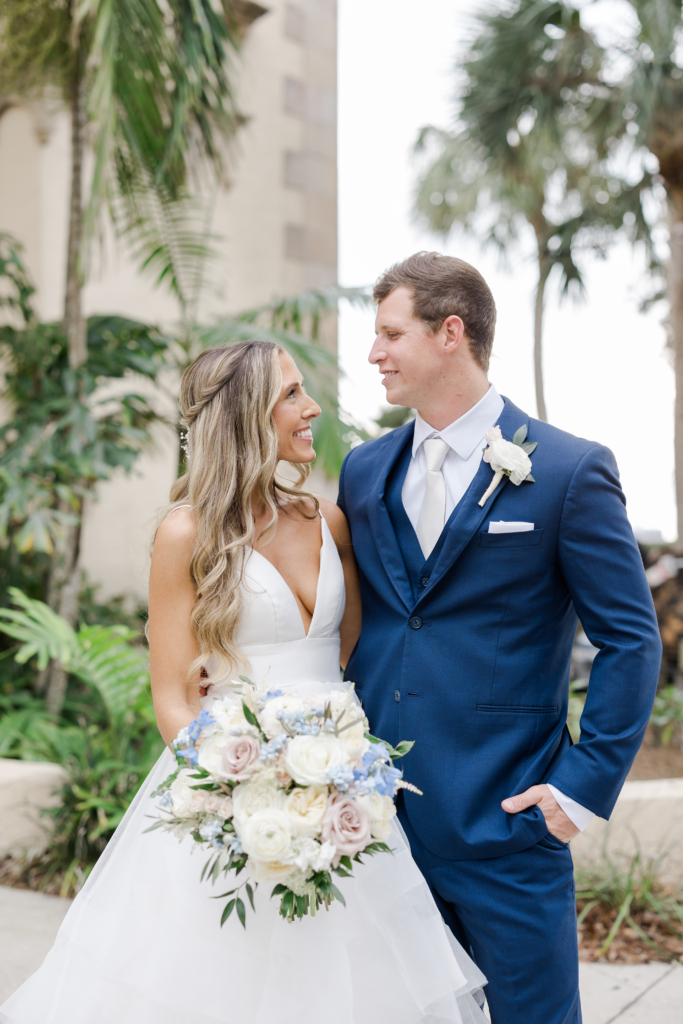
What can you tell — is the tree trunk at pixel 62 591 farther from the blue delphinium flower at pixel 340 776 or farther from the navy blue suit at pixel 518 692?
the blue delphinium flower at pixel 340 776

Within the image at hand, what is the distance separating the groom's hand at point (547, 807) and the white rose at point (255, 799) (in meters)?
0.68

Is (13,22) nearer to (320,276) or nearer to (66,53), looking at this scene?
(66,53)

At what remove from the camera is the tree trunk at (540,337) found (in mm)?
12539

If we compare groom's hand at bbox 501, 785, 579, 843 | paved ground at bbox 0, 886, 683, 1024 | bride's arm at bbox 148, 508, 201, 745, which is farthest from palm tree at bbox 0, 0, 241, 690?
groom's hand at bbox 501, 785, 579, 843

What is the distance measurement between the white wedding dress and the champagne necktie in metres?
0.57

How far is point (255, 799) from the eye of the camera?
1533 mm

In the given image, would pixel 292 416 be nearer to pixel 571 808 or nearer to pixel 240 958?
pixel 571 808

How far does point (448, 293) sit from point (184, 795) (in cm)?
140

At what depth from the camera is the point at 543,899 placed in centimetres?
195

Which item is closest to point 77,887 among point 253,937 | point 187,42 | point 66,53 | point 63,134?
point 253,937

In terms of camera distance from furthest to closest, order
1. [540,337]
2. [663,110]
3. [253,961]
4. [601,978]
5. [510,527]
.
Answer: [540,337] → [663,110] → [601,978] → [510,527] → [253,961]

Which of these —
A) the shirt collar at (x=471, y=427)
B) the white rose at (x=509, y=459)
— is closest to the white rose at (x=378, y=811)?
the white rose at (x=509, y=459)

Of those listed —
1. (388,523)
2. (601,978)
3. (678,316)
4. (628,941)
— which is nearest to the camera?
(388,523)

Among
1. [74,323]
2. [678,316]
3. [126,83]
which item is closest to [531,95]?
[678,316]
